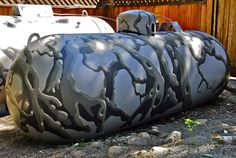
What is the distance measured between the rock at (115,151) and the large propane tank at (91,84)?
261mm

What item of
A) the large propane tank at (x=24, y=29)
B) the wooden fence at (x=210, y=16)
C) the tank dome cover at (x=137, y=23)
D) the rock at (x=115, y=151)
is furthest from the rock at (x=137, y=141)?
the wooden fence at (x=210, y=16)

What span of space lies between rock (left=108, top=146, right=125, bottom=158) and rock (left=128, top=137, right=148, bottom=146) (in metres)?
0.12

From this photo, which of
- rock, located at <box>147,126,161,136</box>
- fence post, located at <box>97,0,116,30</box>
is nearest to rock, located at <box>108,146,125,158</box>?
rock, located at <box>147,126,161,136</box>

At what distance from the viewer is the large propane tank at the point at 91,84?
2.38m

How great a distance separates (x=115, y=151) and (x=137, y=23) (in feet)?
4.43

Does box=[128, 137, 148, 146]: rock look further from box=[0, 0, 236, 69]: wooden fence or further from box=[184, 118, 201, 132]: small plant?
box=[0, 0, 236, 69]: wooden fence

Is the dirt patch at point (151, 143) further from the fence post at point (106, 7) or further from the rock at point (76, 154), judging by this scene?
the fence post at point (106, 7)

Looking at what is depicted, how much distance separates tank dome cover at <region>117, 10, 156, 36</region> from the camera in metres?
3.21

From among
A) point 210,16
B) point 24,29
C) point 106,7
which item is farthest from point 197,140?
point 106,7

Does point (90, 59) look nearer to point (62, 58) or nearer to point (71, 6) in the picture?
point (62, 58)

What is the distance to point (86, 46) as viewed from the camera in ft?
8.36

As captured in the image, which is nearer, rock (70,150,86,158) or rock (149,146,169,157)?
rock (149,146,169,157)

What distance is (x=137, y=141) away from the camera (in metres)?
2.46

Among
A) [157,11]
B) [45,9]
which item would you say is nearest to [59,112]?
[45,9]
